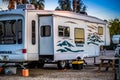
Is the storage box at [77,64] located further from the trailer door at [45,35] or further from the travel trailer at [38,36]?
the trailer door at [45,35]

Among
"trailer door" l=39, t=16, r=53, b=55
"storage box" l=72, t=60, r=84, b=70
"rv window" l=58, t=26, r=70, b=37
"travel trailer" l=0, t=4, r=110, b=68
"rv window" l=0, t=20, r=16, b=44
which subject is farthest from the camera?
"storage box" l=72, t=60, r=84, b=70

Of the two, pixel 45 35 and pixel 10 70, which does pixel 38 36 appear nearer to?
pixel 45 35

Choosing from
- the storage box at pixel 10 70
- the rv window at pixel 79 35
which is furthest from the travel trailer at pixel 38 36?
the storage box at pixel 10 70

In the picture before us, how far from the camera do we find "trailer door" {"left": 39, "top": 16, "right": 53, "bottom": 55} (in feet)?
54.9

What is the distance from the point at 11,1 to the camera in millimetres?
32750

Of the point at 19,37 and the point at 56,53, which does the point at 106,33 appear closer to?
the point at 56,53

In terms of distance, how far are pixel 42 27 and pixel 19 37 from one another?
1272 mm

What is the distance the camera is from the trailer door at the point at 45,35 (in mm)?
16742

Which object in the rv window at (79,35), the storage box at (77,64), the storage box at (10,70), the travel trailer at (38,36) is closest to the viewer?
the travel trailer at (38,36)

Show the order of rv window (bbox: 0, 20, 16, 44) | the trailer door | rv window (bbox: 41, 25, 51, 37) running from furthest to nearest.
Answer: rv window (bbox: 41, 25, 51, 37) < the trailer door < rv window (bbox: 0, 20, 16, 44)

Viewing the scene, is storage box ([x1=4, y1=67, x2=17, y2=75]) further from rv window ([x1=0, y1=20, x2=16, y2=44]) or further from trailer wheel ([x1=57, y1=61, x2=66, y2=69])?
trailer wheel ([x1=57, y1=61, x2=66, y2=69])

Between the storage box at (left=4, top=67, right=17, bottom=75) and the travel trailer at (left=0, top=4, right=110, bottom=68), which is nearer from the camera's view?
the travel trailer at (left=0, top=4, right=110, bottom=68)

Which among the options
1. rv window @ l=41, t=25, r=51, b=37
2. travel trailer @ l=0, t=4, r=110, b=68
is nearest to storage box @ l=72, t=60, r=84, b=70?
travel trailer @ l=0, t=4, r=110, b=68

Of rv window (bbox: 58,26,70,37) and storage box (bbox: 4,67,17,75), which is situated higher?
rv window (bbox: 58,26,70,37)
